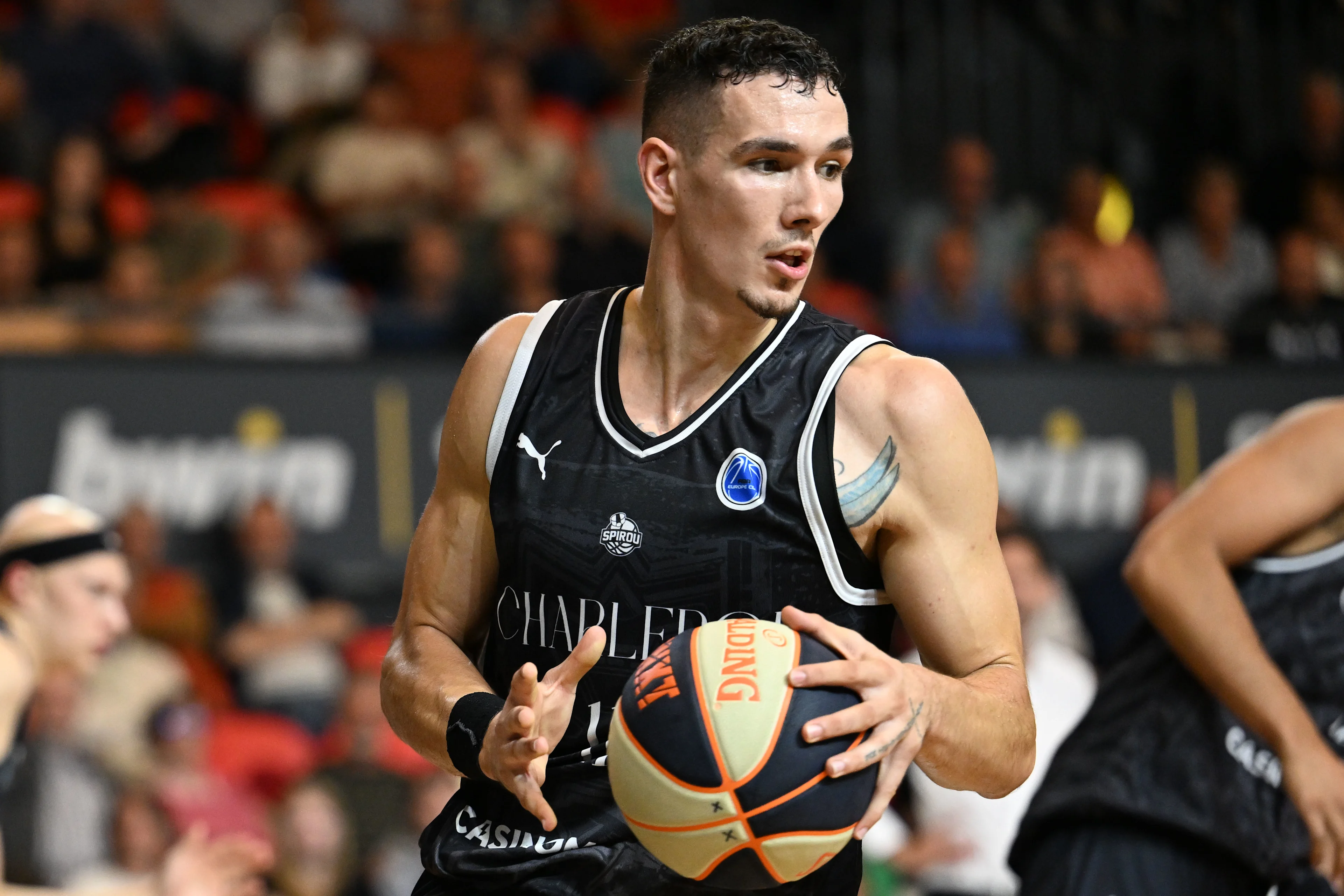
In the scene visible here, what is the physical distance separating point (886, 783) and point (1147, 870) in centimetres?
165

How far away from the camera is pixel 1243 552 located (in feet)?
13.4

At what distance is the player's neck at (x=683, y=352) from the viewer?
3.38 m

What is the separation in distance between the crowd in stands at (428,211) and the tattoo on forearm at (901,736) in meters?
6.13

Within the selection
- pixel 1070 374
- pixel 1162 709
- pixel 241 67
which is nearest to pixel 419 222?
pixel 241 67

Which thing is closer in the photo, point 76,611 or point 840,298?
point 76,611

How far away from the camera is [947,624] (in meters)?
3.16

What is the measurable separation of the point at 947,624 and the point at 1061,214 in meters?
8.32

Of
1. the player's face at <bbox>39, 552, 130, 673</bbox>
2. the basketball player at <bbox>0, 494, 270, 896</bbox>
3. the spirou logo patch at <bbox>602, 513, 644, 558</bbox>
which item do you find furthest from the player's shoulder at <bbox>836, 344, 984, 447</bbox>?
the player's face at <bbox>39, 552, 130, 673</bbox>

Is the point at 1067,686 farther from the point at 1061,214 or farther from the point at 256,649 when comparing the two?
the point at 1061,214

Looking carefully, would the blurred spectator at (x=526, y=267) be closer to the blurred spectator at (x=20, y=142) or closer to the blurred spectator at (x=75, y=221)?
the blurred spectator at (x=75, y=221)

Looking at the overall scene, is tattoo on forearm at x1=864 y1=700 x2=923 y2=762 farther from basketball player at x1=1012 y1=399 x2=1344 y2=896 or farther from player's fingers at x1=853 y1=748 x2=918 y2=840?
basketball player at x1=1012 y1=399 x2=1344 y2=896

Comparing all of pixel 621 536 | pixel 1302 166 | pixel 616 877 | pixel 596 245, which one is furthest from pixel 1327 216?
pixel 616 877

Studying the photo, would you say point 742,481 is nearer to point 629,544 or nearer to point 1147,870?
point 629,544

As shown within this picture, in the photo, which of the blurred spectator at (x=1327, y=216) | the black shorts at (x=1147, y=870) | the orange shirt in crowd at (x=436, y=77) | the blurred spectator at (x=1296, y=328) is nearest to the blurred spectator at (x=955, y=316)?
the blurred spectator at (x=1296, y=328)
